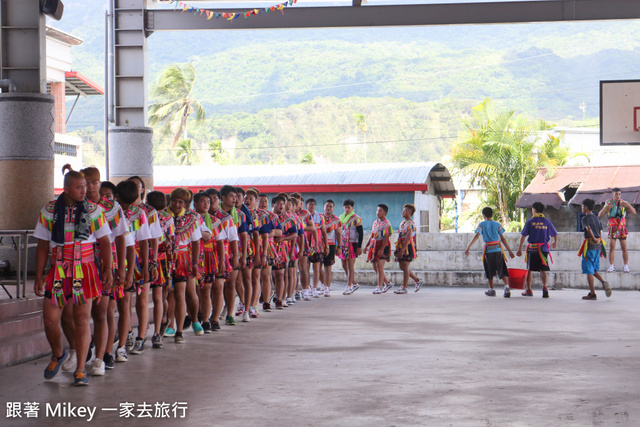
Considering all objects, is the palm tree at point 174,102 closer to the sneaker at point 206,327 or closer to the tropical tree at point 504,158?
the tropical tree at point 504,158

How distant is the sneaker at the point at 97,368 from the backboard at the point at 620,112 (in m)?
14.0

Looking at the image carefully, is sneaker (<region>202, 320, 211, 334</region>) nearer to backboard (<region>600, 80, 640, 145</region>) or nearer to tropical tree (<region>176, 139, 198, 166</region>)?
backboard (<region>600, 80, 640, 145</region>)

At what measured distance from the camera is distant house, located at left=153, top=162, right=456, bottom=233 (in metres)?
25.4

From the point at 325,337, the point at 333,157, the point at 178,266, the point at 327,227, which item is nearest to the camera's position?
the point at 178,266

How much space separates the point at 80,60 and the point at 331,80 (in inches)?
1765

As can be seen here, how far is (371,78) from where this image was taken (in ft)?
483

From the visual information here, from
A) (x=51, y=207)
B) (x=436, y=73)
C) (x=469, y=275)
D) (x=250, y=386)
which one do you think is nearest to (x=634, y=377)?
(x=250, y=386)

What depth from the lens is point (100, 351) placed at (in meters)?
6.80

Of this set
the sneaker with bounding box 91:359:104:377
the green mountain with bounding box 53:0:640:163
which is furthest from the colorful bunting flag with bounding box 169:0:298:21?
the green mountain with bounding box 53:0:640:163

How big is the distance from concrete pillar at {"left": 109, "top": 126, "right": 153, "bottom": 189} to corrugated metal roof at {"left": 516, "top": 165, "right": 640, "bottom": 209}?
576 inches

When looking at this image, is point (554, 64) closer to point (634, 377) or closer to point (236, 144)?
point (236, 144)

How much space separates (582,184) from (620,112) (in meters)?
9.71

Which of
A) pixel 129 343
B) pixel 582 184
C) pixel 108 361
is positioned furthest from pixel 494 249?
pixel 582 184

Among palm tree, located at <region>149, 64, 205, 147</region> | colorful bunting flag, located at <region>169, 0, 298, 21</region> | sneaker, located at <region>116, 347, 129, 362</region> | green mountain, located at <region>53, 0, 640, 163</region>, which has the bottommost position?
sneaker, located at <region>116, 347, 129, 362</region>
